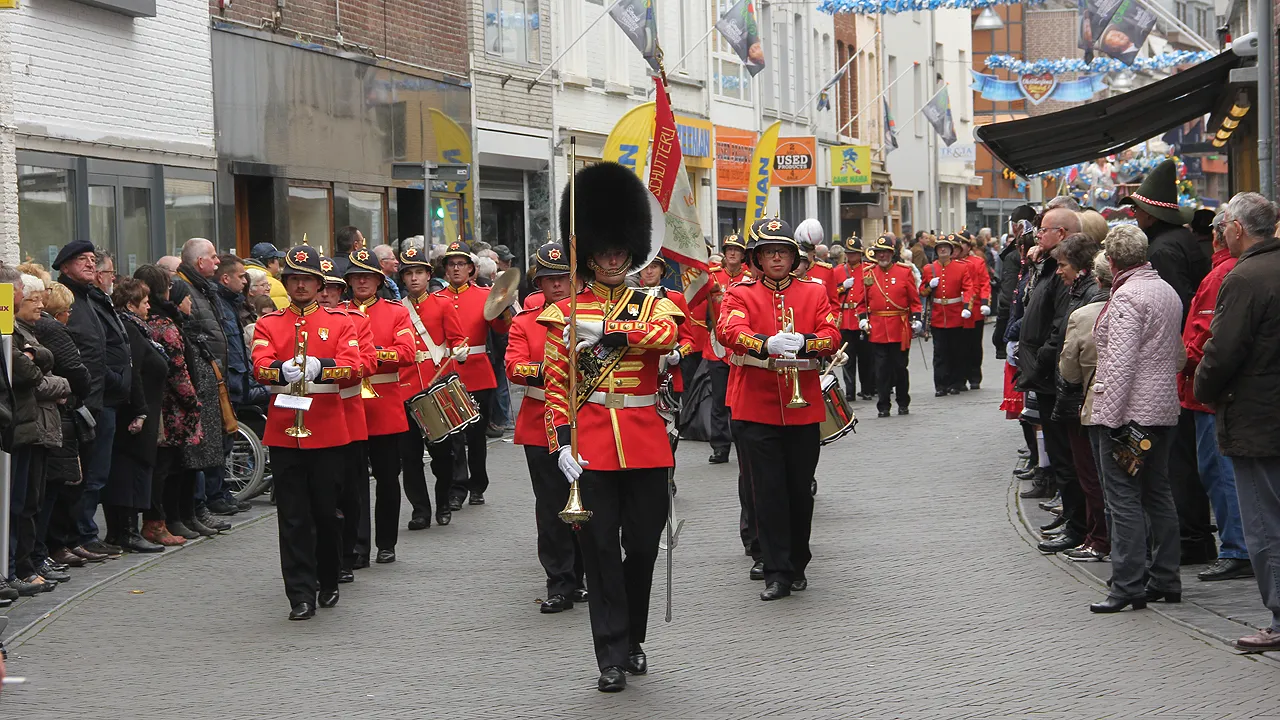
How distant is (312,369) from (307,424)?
31 cm

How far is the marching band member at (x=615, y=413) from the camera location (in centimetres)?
779

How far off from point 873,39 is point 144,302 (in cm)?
3889

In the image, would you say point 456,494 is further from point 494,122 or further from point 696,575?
point 494,122

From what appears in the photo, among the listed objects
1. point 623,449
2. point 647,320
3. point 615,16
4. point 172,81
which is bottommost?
point 623,449

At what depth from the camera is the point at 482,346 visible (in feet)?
43.9

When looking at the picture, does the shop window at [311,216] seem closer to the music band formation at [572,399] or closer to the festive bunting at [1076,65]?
the music band formation at [572,399]

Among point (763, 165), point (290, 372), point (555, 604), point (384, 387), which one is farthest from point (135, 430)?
point (763, 165)

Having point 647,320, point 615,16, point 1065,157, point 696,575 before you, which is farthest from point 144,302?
point 615,16

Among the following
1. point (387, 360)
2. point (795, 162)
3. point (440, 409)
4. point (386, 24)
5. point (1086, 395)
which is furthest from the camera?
point (795, 162)

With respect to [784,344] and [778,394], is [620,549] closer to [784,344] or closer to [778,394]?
[784,344]

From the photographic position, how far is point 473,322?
43.2ft

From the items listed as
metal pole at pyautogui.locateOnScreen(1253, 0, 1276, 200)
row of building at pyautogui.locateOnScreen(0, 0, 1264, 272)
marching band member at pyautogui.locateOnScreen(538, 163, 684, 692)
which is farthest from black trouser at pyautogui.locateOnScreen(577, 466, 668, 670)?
row of building at pyautogui.locateOnScreen(0, 0, 1264, 272)

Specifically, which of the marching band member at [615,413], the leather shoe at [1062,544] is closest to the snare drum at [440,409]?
the leather shoe at [1062,544]

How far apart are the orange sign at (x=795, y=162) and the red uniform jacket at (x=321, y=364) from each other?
2669 centimetres
